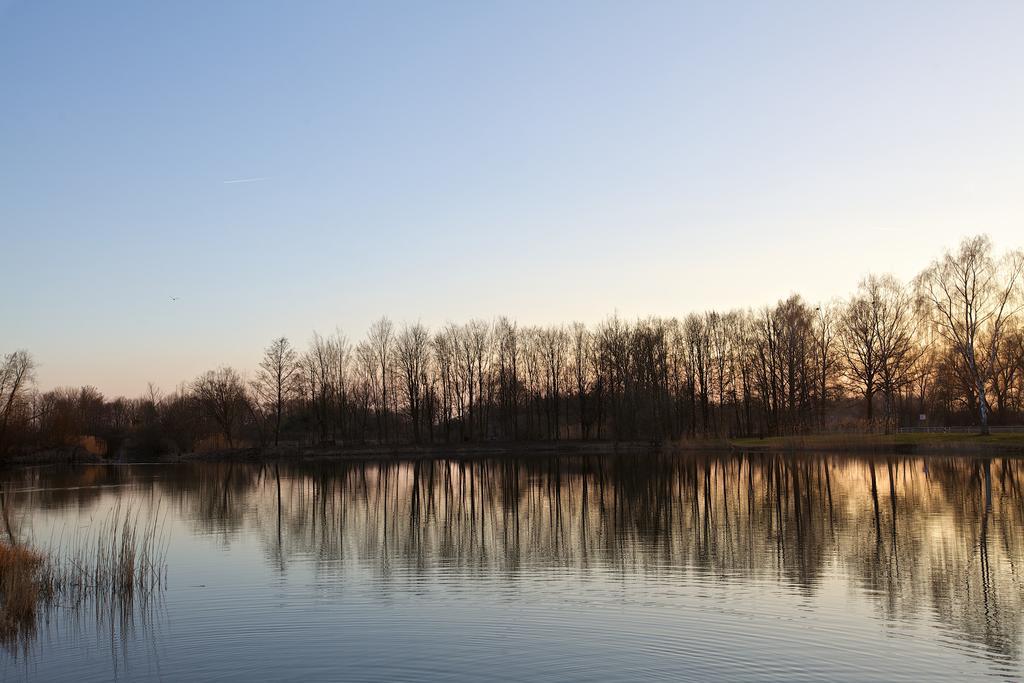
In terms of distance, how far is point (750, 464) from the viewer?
5172 cm

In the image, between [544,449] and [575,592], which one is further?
[544,449]

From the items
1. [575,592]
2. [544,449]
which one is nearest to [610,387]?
[544,449]

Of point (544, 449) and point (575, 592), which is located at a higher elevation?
point (575, 592)

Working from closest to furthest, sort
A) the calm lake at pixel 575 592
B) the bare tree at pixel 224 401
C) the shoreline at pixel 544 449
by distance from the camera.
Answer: the calm lake at pixel 575 592 → the shoreline at pixel 544 449 → the bare tree at pixel 224 401

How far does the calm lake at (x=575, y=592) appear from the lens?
1084 centimetres

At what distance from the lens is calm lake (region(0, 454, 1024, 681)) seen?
1084 centimetres

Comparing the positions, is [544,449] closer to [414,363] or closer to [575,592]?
[414,363]

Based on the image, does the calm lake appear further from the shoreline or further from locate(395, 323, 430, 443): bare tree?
locate(395, 323, 430, 443): bare tree

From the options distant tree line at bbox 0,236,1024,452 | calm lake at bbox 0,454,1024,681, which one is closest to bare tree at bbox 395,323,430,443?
distant tree line at bbox 0,236,1024,452

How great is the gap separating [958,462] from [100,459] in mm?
81218

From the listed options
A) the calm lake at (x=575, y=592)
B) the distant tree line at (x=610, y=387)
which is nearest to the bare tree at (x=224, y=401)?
the distant tree line at (x=610, y=387)

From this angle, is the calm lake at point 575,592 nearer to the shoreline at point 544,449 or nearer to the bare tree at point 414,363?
the shoreline at point 544,449

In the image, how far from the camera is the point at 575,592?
15.1 metres

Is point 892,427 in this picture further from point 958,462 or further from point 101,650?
point 101,650
